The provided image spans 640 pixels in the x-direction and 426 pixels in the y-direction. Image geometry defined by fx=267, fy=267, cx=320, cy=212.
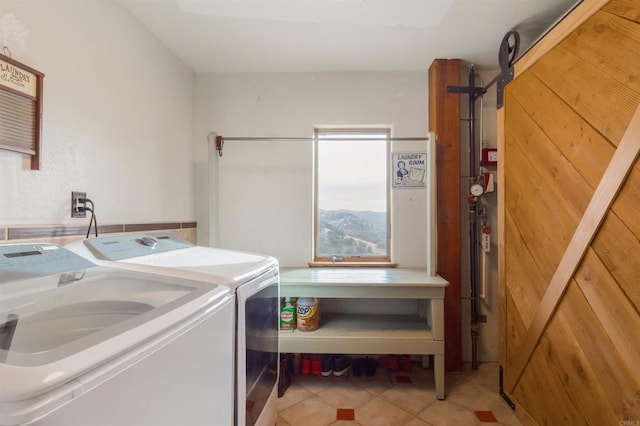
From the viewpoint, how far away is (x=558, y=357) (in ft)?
4.07

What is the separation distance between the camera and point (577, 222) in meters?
1.16

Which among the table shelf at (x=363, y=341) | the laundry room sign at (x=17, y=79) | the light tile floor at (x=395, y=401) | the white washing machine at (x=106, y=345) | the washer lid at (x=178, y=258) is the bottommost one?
the light tile floor at (x=395, y=401)

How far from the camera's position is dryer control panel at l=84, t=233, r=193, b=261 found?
1.08 m

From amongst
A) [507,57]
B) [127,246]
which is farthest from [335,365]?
[507,57]

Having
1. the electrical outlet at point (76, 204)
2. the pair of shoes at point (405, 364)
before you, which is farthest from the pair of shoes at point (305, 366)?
the electrical outlet at point (76, 204)

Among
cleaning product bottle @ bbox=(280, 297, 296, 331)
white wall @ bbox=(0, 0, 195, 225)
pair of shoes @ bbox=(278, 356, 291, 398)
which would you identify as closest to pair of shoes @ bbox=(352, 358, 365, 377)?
pair of shoes @ bbox=(278, 356, 291, 398)

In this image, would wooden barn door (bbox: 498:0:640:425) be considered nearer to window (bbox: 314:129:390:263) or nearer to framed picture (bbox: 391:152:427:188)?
framed picture (bbox: 391:152:427:188)

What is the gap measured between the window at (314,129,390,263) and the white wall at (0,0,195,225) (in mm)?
1127

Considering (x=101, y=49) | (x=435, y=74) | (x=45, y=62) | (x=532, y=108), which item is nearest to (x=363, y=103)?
(x=435, y=74)

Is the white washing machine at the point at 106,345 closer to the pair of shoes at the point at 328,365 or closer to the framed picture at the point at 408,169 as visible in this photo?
the pair of shoes at the point at 328,365

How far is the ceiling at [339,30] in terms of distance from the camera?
150 centimetres

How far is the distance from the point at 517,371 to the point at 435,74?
2032 millimetres

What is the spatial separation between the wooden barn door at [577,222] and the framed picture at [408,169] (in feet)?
1.94

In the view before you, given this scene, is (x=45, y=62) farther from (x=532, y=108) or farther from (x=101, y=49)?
(x=532, y=108)
